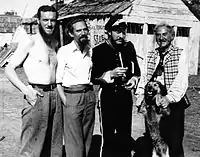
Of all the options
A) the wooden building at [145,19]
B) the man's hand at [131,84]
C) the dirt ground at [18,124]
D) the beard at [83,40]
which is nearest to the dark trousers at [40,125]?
the beard at [83,40]

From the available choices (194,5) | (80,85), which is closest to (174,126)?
(80,85)

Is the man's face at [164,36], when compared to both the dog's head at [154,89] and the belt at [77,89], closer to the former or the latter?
the dog's head at [154,89]

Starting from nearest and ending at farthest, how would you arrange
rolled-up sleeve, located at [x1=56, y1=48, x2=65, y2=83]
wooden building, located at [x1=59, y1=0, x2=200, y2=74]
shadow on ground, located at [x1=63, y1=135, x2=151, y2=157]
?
rolled-up sleeve, located at [x1=56, y1=48, x2=65, y2=83] → shadow on ground, located at [x1=63, y1=135, x2=151, y2=157] → wooden building, located at [x1=59, y1=0, x2=200, y2=74]

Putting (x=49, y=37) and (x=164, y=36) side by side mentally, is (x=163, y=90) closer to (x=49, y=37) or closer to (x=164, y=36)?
(x=164, y=36)

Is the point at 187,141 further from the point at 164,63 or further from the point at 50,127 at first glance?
the point at 50,127

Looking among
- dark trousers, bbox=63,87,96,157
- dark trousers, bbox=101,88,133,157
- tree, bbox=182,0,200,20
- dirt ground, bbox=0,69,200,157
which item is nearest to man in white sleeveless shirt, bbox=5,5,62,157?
dark trousers, bbox=63,87,96,157

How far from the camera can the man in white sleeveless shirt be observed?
398 cm

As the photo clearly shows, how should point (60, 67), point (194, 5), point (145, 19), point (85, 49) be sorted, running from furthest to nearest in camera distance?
point (194, 5) → point (145, 19) → point (85, 49) → point (60, 67)

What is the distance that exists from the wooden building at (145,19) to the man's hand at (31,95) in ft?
34.3

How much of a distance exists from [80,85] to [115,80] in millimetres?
702

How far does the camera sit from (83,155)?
454cm

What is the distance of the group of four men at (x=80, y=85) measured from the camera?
406cm

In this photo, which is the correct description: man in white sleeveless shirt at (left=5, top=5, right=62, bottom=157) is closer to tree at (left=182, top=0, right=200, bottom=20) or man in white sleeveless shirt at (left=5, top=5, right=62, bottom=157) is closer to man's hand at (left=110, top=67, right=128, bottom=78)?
man's hand at (left=110, top=67, right=128, bottom=78)

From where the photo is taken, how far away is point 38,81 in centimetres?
405
